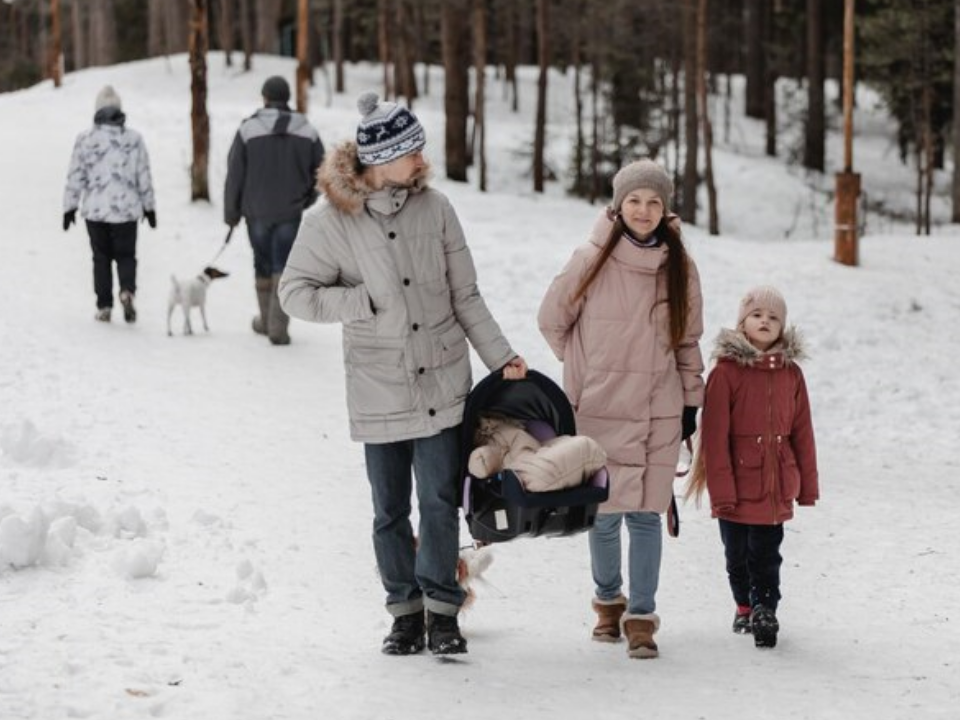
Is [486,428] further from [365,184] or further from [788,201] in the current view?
[788,201]

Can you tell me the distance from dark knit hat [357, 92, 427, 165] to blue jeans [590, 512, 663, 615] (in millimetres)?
1665

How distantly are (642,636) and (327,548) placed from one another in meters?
2.02

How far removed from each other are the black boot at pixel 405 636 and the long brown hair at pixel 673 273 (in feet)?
4.77

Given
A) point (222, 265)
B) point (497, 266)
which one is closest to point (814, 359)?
A: point (497, 266)

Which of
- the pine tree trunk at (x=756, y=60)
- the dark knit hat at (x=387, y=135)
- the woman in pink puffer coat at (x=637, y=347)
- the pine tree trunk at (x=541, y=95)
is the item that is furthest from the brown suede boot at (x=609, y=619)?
the pine tree trunk at (x=756, y=60)

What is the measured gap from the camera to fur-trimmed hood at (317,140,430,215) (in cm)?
553

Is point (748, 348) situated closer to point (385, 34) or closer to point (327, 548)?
point (327, 548)

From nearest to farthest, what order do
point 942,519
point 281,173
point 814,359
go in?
point 942,519 < point 281,173 < point 814,359

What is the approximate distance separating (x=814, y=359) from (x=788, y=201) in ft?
58.6

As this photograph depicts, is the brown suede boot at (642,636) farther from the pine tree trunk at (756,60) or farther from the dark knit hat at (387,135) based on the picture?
the pine tree trunk at (756,60)

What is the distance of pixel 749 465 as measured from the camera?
618 cm

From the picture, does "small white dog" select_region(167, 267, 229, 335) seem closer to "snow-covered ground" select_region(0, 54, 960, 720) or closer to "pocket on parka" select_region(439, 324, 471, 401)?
"snow-covered ground" select_region(0, 54, 960, 720)

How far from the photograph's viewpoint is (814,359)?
45.1 feet

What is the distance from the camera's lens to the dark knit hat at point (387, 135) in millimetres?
5480
